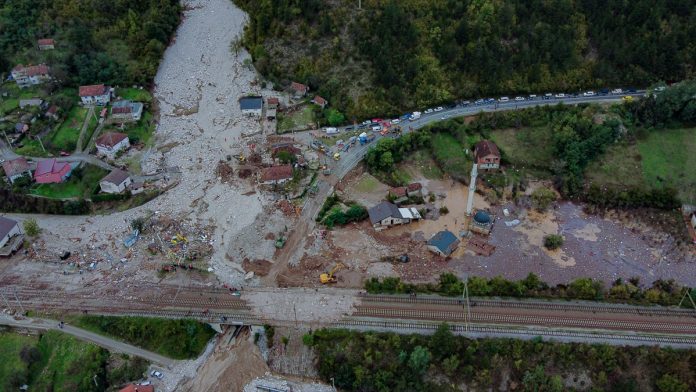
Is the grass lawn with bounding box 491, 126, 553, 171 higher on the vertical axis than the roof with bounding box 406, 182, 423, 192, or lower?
higher

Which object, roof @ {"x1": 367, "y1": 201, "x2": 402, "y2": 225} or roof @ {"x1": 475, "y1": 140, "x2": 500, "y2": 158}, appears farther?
roof @ {"x1": 475, "y1": 140, "x2": 500, "y2": 158}

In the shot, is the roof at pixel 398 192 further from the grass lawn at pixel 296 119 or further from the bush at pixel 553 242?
the grass lawn at pixel 296 119

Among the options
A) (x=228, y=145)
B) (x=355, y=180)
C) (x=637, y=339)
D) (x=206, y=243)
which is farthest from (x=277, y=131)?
(x=637, y=339)

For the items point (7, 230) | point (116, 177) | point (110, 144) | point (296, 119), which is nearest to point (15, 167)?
point (7, 230)

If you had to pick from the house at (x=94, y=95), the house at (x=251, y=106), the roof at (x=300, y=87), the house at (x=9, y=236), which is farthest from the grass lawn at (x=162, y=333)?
the roof at (x=300, y=87)

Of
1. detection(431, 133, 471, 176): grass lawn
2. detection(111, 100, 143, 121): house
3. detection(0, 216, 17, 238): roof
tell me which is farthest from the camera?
detection(111, 100, 143, 121): house

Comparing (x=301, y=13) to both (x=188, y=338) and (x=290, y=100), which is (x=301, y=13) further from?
(x=188, y=338)

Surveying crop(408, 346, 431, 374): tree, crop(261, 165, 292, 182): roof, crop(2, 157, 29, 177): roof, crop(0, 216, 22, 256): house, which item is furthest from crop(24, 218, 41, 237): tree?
crop(408, 346, 431, 374): tree

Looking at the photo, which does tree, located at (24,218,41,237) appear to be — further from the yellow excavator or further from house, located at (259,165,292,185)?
the yellow excavator
